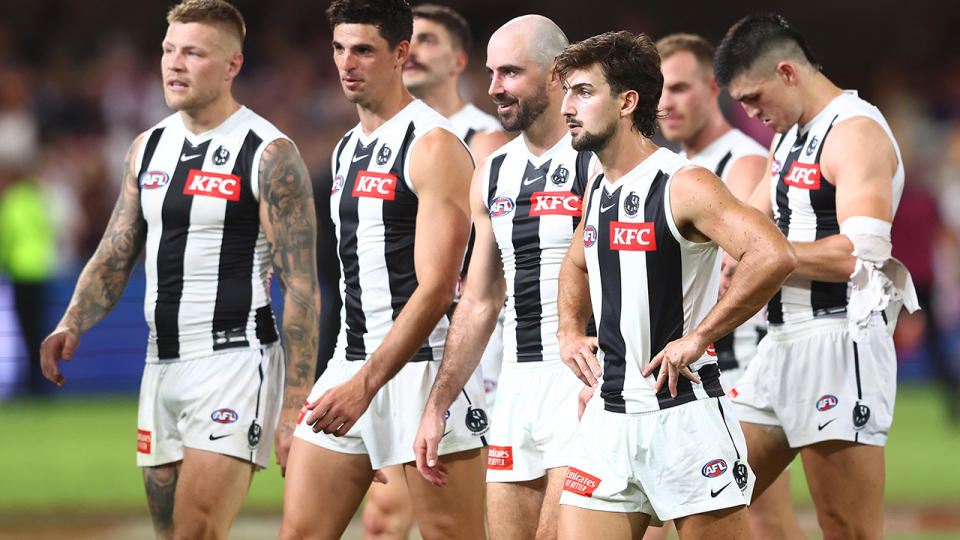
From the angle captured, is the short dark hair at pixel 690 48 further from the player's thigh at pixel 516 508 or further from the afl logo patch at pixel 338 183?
the player's thigh at pixel 516 508

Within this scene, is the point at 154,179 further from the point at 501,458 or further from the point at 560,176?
the point at 501,458

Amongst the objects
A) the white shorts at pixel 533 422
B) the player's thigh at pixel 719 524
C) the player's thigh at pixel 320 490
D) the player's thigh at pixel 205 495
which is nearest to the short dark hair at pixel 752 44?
the white shorts at pixel 533 422

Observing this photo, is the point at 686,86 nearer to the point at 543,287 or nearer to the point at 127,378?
the point at 543,287

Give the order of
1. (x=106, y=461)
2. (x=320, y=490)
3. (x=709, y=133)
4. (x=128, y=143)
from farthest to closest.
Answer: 1. (x=128, y=143)
2. (x=106, y=461)
3. (x=709, y=133)
4. (x=320, y=490)

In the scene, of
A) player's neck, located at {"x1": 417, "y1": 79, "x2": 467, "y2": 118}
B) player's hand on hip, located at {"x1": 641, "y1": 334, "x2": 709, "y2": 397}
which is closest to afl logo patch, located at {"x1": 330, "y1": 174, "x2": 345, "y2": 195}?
player's hand on hip, located at {"x1": 641, "y1": 334, "x2": 709, "y2": 397}

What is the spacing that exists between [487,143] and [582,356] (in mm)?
2541

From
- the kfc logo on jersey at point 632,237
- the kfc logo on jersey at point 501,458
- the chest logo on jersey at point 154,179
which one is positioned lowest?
the kfc logo on jersey at point 501,458

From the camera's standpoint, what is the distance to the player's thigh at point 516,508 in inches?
224

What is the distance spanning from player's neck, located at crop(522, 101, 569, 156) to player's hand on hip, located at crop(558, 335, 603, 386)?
101 centimetres

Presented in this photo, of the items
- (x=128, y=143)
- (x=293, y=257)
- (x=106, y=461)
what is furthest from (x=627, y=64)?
(x=128, y=143)

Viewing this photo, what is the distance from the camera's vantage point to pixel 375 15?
19.4 ft

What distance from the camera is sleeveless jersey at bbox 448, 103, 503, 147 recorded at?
779 cm

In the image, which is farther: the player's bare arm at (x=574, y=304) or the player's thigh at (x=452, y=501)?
the player's thigh at (x=452, y=501)

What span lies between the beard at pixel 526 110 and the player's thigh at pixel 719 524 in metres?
1.96
